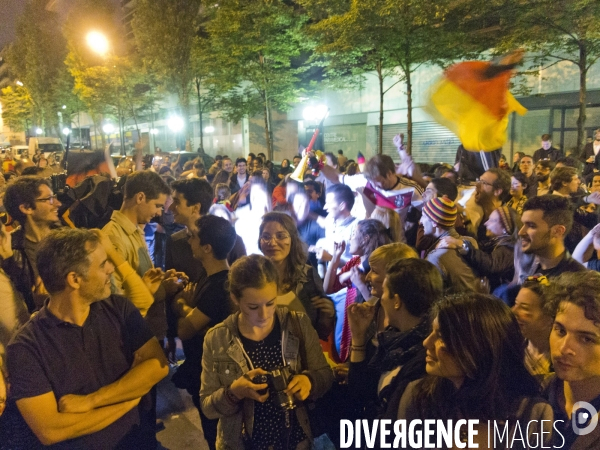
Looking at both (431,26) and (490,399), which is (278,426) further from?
(431,26)

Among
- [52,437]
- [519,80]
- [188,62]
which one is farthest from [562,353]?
[188,62]

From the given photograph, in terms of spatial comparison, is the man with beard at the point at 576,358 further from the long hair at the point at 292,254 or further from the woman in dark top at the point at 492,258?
the long hair at the point at 292,254

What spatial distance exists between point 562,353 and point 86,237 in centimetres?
230

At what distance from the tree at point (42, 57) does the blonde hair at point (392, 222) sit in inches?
2077

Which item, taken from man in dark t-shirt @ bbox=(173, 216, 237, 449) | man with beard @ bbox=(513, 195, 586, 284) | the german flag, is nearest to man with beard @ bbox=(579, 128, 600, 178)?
the german flag

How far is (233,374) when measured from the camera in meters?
2.33

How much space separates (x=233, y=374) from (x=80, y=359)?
0.74 m

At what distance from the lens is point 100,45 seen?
35.7ft

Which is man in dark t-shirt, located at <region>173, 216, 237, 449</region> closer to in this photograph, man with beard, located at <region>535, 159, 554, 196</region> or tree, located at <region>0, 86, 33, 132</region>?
man with beard, located at <region>535, 159, 554, 196</region>

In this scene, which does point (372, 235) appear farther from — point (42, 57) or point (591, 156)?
point (42, 57)

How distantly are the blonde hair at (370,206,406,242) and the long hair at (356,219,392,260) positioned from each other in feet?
3.23

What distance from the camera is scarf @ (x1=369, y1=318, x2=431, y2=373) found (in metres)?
2.21

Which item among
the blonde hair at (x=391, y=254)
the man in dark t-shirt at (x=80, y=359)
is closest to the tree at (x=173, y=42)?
the blonde hair at (x=391, y=254)

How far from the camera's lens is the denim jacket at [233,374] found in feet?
7.57
